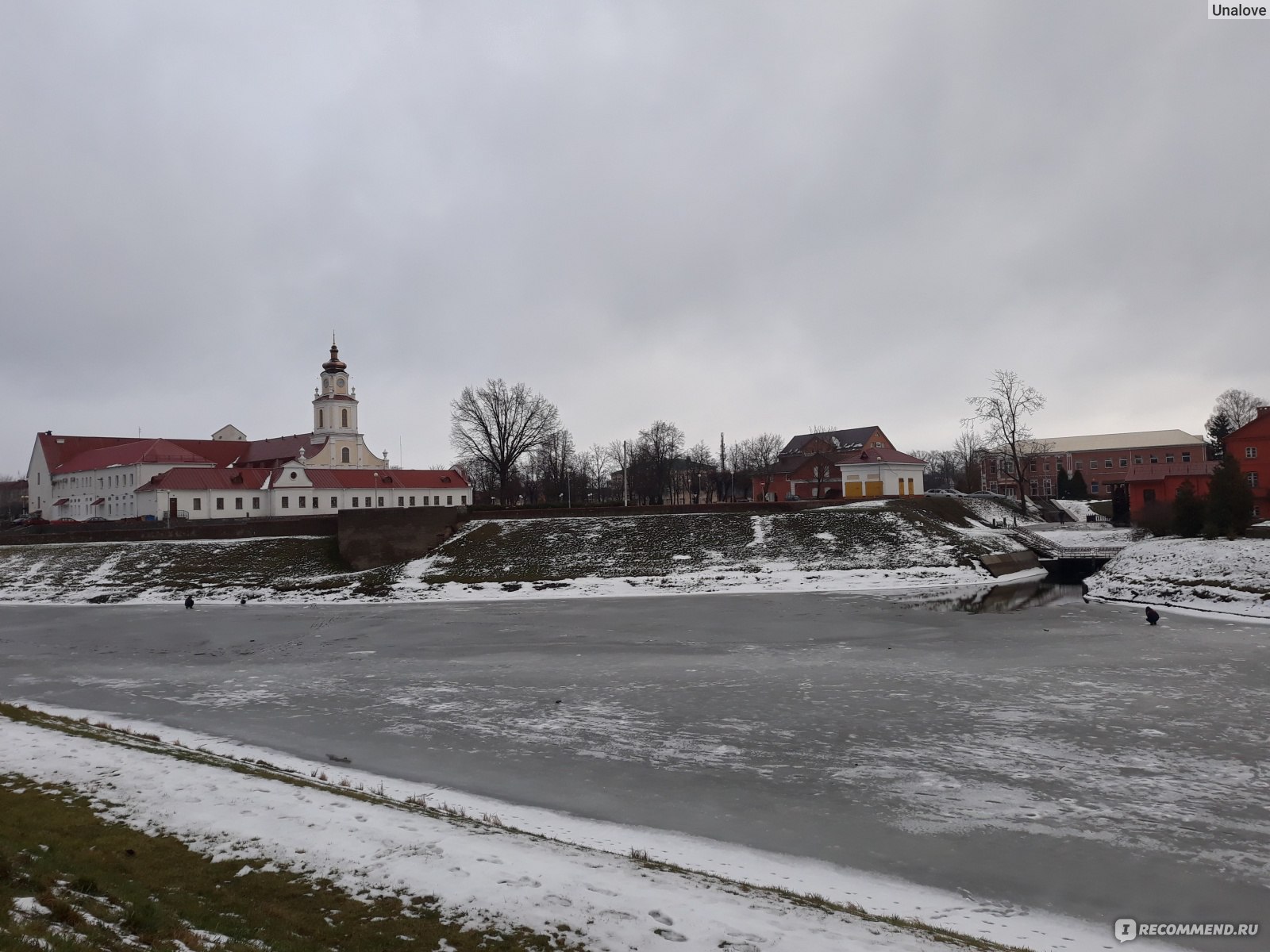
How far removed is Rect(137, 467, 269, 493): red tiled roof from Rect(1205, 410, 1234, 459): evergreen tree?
314 ft

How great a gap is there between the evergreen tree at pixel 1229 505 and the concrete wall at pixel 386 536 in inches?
1598

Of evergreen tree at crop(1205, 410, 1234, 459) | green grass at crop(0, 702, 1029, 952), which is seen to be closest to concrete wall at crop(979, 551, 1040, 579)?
green grass at crop(0, 702, 1029, 952)

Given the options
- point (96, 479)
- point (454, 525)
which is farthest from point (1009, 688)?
point (96, 479)

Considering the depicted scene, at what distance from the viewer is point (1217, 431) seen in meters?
95.6

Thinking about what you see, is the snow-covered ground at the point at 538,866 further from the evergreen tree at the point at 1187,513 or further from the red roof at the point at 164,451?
the red roof at the point at 164,451

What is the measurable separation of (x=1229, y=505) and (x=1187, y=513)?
3.44 metres

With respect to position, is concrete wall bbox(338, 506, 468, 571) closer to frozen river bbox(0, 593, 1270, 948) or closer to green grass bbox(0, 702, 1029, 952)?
frozen river bbox(0, 593, 1270, 948)

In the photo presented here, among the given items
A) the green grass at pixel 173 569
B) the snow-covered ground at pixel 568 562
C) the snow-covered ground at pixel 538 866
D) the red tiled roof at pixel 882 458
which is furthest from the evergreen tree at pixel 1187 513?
the green grass at pixel 173 569

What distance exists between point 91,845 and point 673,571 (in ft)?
117

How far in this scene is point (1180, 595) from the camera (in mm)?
31938

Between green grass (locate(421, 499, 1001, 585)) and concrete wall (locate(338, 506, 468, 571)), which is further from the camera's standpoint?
concrete wall (locate(338, 506, 468, 571))

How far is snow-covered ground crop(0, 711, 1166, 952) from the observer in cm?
720

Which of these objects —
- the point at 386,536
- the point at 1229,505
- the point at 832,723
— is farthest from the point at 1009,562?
the point at 386,536

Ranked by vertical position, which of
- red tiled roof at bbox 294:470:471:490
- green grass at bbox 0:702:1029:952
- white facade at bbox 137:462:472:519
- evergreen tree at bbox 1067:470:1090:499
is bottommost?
green grass at bbox 0:702:1029:952
